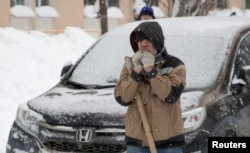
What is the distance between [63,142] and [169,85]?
1.32 metres

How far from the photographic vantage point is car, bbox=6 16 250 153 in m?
4.59

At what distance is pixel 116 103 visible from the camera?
477cm

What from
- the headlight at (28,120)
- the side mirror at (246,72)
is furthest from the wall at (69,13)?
the side mirror at (246,72)

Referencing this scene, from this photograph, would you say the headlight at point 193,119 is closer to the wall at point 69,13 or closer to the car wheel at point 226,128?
the car wheel at point 226,128

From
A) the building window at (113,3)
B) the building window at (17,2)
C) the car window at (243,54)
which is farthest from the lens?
the building window at (113,3)

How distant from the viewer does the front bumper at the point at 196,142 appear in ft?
Answer: 14.7

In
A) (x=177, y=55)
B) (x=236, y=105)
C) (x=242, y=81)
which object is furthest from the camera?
(x=177, y=55)

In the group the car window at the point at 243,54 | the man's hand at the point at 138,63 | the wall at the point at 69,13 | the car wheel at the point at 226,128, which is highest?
the man's hand at the point at 138,63

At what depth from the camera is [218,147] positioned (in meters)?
4.58

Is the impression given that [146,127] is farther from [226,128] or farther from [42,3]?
[42,3]

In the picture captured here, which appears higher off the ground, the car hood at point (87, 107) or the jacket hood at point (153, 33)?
the jacket hood at point (153, 33)

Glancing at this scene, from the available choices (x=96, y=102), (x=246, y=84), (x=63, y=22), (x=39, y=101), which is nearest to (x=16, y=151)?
(x=39, y=101)

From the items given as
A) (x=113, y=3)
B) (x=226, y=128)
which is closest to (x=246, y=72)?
(x=226, y=128)

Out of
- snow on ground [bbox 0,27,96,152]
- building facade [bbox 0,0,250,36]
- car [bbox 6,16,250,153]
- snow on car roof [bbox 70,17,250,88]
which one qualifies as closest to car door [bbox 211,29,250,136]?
car [bbox 6,16,250,153]
